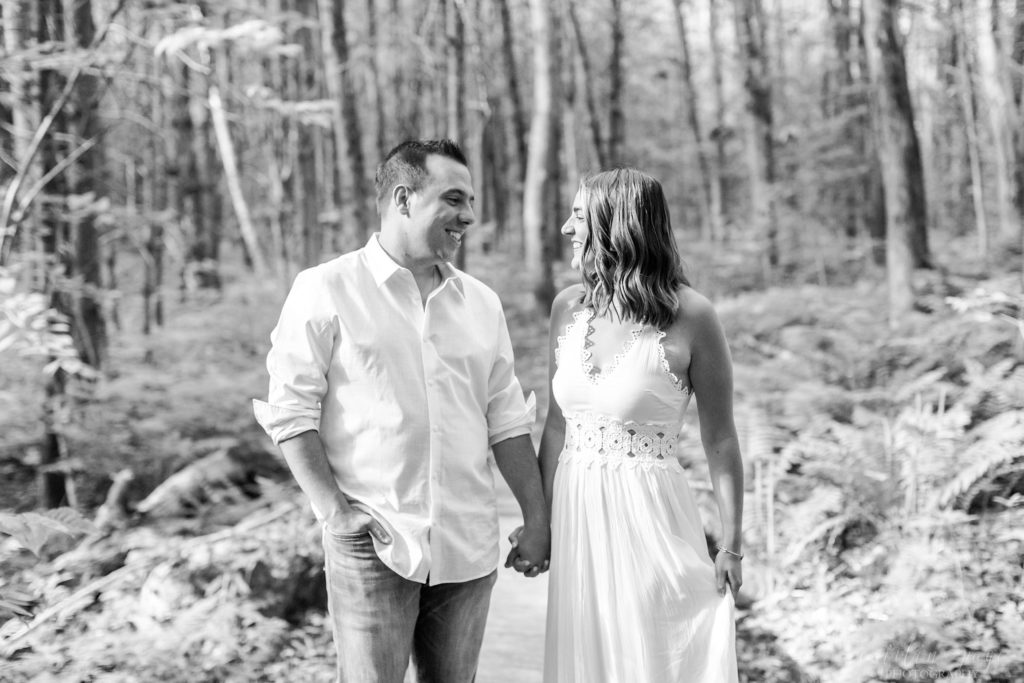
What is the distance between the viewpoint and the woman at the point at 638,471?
8.72ft

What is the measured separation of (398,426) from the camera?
92.1 inches

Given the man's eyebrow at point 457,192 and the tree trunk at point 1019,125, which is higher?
the tree trunk at point 1019,125

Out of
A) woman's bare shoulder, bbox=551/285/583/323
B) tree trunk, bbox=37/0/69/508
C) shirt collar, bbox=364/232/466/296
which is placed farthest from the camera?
tree trunk, bbox=37/0/69/508

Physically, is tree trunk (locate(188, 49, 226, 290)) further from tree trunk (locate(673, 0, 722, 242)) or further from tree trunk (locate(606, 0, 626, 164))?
tree trunk (locate(673, 0, 722, 242))

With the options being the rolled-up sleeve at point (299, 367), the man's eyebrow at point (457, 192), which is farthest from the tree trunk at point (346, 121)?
the rolled-up sleeve at point (299, 367)

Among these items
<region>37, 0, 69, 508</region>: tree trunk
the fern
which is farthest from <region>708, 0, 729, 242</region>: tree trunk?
<region>37, 0, 69, 508</region>: tree trunk

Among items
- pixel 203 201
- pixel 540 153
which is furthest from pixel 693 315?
pixel 203 201

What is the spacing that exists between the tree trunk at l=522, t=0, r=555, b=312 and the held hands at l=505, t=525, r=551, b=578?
1051cm

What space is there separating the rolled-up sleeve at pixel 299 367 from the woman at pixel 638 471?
2.83ft

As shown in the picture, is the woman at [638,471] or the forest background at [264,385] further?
the forest background at [264,385]

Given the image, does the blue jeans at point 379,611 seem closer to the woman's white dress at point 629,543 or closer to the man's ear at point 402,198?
the woman's white dress at point 629,543

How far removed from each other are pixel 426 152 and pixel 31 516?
1.65m

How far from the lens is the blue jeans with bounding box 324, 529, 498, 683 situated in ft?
7.64

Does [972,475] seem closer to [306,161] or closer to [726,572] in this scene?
[726,572]
